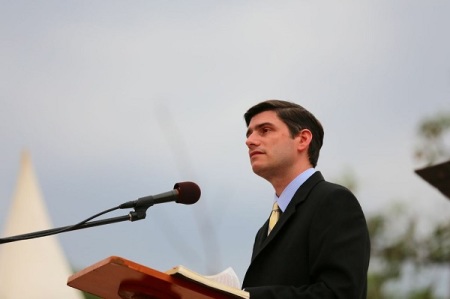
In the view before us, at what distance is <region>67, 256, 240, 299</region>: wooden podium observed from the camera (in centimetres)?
331

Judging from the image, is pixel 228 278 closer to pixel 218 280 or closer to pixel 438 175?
pixel 218 280

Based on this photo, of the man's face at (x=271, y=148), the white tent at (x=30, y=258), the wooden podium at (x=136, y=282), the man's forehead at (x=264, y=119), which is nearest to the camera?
the wooden podium at (x=136, y=282)

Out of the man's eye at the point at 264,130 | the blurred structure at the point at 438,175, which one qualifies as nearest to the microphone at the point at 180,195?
the man's eye at the point at 264,130

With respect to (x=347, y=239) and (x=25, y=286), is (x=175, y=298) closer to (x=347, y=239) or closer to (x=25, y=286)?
(x=347, y=239)

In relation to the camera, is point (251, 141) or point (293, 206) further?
point (251, 141)

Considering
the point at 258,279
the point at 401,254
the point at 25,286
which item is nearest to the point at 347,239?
the point at 258,279

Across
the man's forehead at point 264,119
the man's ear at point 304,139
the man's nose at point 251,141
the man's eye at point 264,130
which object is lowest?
the man's ear at point 304,139

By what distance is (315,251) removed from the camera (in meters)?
3.80

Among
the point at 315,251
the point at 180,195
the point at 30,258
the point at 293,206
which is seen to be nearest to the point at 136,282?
the point at 180,195

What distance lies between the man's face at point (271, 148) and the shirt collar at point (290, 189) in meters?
0.05

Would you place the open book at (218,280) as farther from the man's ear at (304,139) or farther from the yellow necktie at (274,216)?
the man's ear at (304,139)

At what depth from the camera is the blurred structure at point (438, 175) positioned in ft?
20.0

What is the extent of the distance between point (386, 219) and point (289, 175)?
2055 cm

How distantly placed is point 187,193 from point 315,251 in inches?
23.7
